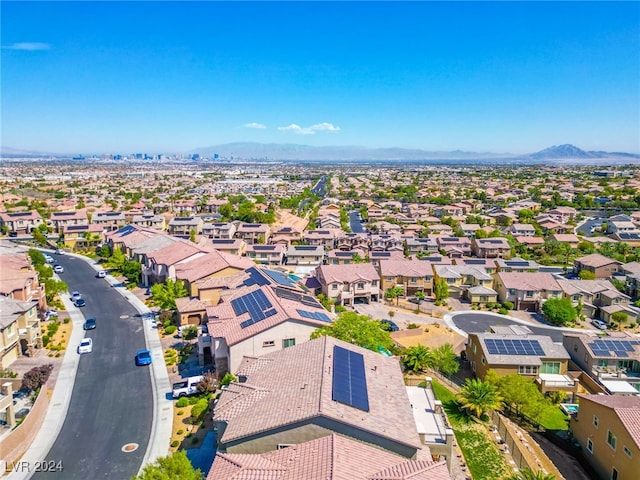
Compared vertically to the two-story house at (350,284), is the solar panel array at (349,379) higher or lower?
higher

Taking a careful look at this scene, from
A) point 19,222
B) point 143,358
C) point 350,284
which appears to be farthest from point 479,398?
point 19,222

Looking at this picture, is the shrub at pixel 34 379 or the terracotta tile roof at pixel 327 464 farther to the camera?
the shrub at pixel 34 379

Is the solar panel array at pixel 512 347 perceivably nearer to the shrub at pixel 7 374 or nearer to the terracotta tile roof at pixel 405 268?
the terracotta tile roof at pixel 405 268

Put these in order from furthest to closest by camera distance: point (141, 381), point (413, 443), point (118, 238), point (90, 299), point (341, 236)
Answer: point (341, 236) < point (118, 238) < point (90, 299) < point (141, 381) < point (413, 443)

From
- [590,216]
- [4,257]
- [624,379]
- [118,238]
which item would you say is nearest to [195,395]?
[624,379]

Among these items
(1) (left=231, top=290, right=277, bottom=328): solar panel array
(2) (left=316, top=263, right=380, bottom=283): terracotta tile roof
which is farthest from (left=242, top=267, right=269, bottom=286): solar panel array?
(2) (left=316, top=263, right=380, bottom=283): terracotta tile roof

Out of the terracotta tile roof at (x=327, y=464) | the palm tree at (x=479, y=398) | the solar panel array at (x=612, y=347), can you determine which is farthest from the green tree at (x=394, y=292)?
the terracotta tile roof at (x=327, y=464)

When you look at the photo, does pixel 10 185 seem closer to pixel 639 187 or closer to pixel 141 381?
pixel 141 381
